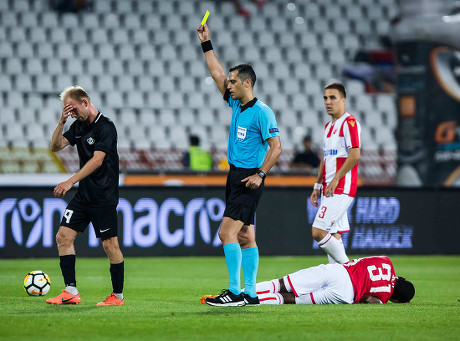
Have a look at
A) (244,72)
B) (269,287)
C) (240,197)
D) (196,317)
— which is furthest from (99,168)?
(269,287)

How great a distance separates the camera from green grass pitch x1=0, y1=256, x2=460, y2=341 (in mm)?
5250

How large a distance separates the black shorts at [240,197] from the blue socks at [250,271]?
0.94 ft

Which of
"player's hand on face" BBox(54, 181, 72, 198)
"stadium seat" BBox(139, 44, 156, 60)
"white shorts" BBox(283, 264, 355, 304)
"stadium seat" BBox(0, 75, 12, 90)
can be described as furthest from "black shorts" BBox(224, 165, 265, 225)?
"stadium seat" BBox(139, 44, 156, 60)

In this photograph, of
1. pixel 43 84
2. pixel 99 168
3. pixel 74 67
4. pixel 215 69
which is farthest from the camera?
pixel 74 67

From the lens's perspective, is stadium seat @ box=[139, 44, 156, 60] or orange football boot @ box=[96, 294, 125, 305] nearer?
orange football boot @ box=[96, 294, 125, 305]

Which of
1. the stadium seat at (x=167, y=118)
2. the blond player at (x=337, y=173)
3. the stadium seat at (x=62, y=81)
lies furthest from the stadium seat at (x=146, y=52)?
the blond player at (x=337, y=173)

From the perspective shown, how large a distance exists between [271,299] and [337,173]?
1.62 meters

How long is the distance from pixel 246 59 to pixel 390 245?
347 inches

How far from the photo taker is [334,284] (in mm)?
7078

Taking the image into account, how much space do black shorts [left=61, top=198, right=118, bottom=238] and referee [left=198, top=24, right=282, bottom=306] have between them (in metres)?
0.98

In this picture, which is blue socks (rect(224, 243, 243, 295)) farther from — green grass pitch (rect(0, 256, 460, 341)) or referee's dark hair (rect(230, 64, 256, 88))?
referee's dark hair (rect(230, 64, 256, 88))

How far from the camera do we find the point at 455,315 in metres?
6.43

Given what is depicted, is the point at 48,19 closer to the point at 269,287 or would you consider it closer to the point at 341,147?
the point at 341,147

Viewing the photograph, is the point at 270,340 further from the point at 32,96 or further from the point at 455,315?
the point at 32,96
